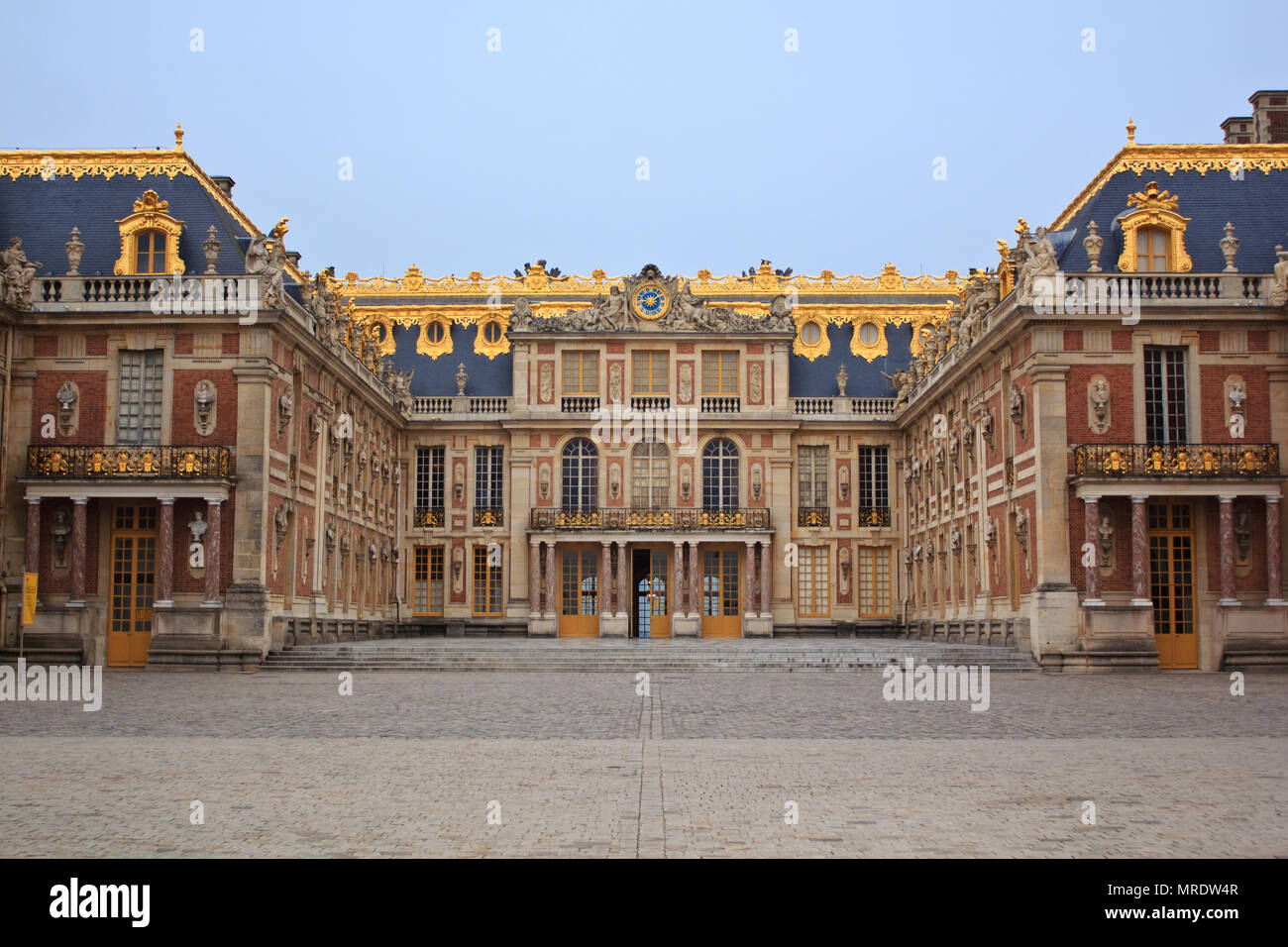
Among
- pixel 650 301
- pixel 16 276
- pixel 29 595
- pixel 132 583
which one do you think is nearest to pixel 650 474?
pixel 650 301

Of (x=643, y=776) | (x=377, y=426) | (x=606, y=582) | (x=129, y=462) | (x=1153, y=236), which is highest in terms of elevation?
(x=1153, y=236)

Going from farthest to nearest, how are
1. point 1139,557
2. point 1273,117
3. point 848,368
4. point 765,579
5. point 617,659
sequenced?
point 848,368 < point 765,579 < point 1273,117 < point 617,659 < point 1139,557

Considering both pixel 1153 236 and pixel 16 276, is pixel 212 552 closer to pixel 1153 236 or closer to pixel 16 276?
pixel 16 276

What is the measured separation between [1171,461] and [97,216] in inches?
964

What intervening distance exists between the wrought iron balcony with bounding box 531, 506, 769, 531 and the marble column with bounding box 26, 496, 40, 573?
63.6 ft

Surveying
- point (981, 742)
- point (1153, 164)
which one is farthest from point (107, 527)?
point (1153, 164)

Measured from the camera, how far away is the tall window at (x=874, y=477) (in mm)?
47469

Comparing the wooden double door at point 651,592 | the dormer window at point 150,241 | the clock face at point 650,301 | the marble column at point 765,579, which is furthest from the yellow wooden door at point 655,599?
the dormer window at point 150,241

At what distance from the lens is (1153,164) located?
32625 millimetres

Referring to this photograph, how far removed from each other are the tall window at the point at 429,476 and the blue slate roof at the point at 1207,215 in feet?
76.9

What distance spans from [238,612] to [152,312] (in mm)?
6744

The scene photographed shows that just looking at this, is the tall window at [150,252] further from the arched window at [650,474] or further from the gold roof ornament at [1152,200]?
the gold roof ornament at [1152,200]

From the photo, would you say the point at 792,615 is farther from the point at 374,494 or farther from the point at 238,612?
the point at 238,612

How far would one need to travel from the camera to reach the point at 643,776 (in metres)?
11.6
